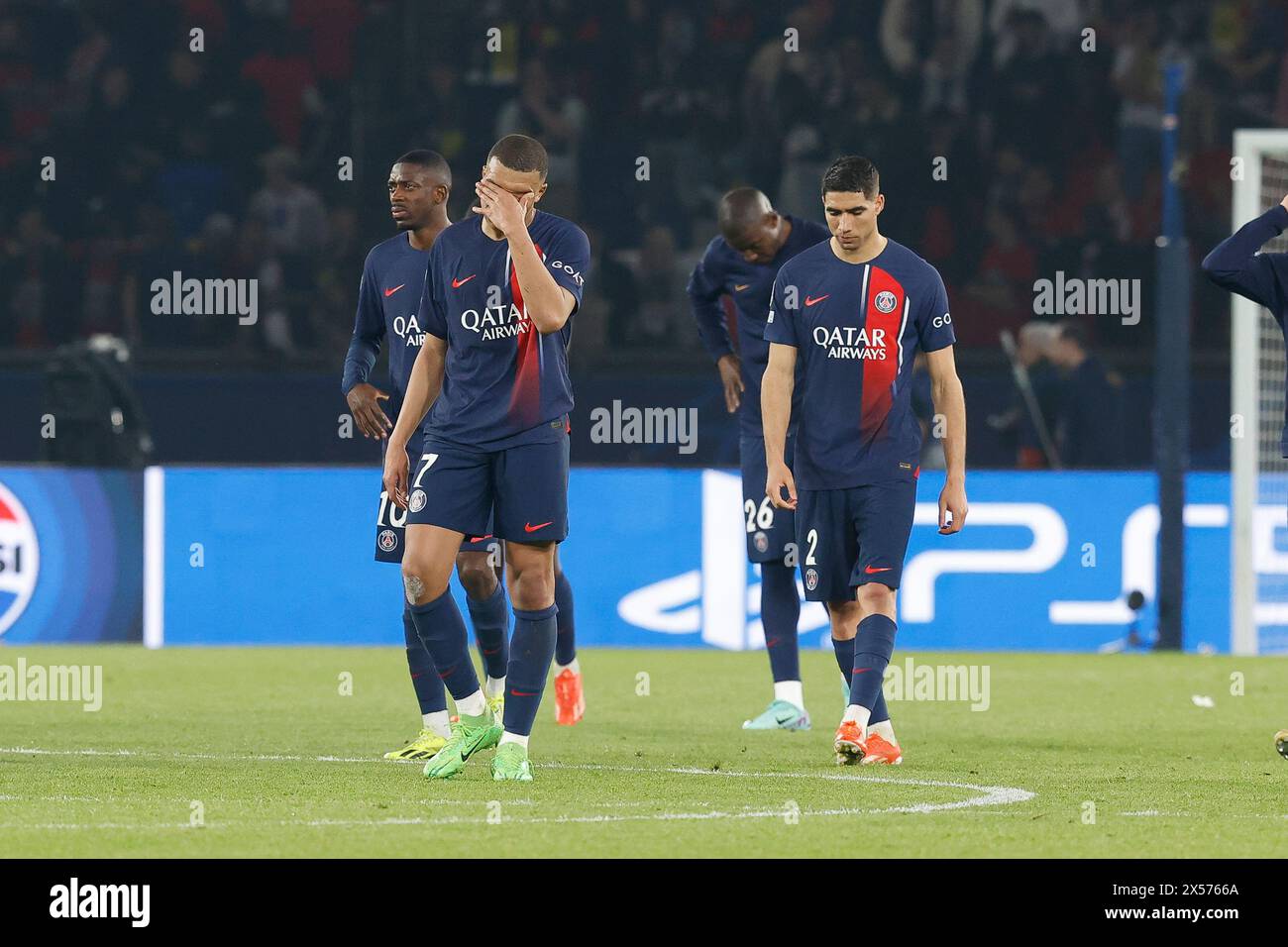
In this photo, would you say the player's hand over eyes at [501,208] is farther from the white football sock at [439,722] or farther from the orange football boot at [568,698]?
the orange football boot at [568,698]

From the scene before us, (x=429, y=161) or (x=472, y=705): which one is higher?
(x=429, y=161)

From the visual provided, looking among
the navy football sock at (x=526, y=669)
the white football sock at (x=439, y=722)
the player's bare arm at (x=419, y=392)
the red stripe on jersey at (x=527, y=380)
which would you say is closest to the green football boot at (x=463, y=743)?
the navy football sock at (x=526, y=669)

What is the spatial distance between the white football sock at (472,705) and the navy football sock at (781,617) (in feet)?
6.88

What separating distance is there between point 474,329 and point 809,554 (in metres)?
1.58

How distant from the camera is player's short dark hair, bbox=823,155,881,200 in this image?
293 inches

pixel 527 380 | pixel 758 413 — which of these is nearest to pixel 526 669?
pixel 527 380

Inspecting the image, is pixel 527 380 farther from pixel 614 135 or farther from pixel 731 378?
pixel 614 135

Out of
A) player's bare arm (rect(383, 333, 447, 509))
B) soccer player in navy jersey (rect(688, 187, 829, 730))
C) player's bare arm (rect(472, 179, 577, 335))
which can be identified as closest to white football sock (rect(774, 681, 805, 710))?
soccer player in navy jersey (rect(688, 187, 829, 730))

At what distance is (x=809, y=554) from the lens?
7.75 m

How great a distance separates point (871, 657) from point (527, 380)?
1.57 meters

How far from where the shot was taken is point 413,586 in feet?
23.2

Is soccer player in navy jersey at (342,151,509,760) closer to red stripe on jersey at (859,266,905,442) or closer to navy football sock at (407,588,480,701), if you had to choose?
navy football sock at (407,588,480,701)

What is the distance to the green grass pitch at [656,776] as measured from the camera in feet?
18.2
